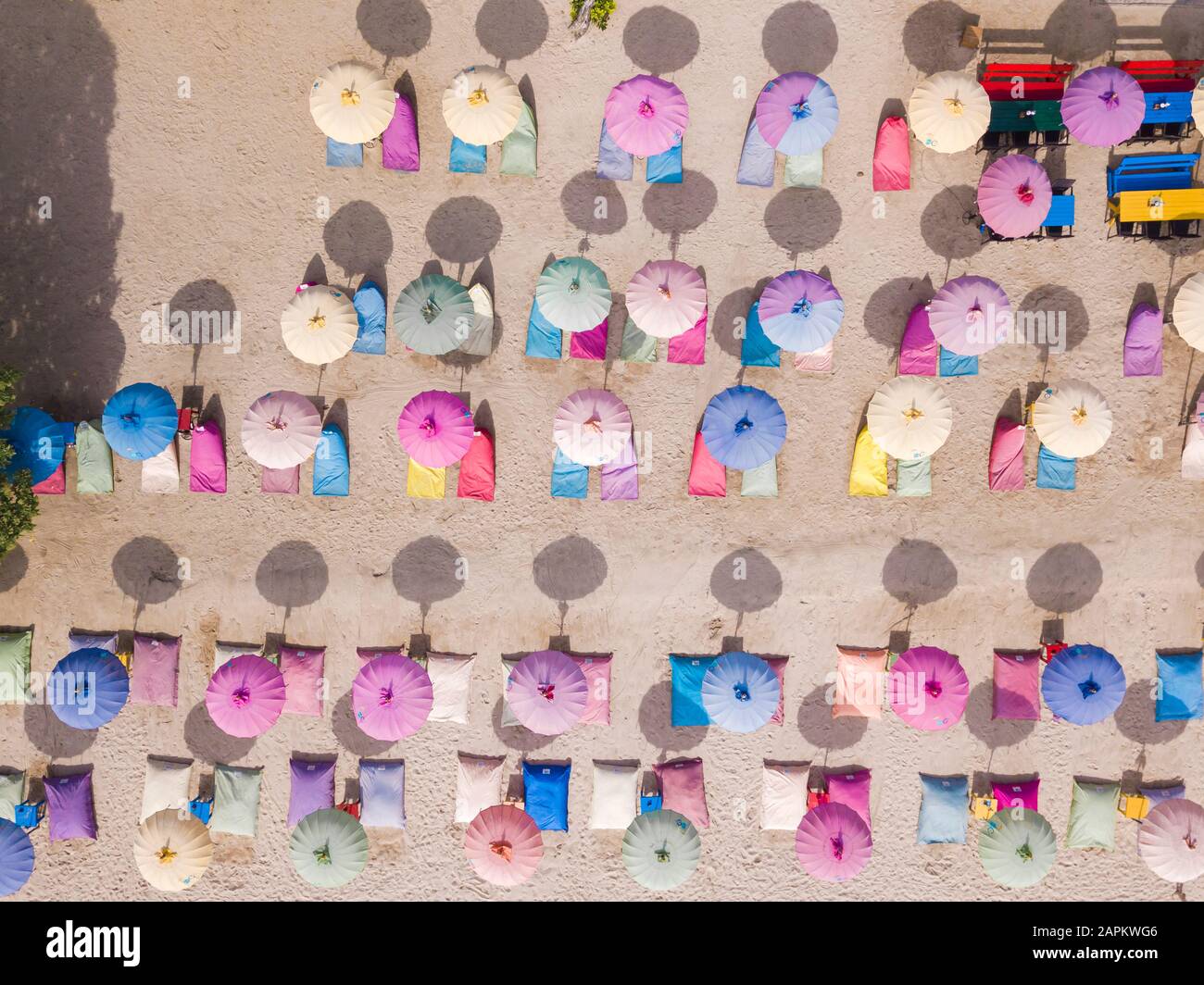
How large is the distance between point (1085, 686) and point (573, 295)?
8997 millimetres

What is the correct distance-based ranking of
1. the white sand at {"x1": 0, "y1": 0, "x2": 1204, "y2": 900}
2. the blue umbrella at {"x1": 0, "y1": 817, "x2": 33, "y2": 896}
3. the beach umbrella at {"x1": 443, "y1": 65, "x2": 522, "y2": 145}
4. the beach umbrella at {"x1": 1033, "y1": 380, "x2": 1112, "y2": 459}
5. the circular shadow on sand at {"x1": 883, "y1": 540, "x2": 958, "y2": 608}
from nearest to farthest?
the blue umbrella at {"x1": 0, "y1": 817, "x2": 33, "y2": 896}
the beach umbrella at {"x1": 443, "y1": 65, "x2": 522, "y2": 145}
the beach umbrella at {"x1": 1033, "y1": 380, "x2": 1112, "y2": 459}
the white sand at {"x1": 0, "y1": 0, "x2": 1204, "y2": 900}
the circular shadow on sand at {"x1": 883, "y1": 540, "x2": 958, "y2": 608}

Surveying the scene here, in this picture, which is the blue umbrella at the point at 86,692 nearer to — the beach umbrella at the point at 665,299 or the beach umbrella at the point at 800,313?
the beach umbrella at the point at 665,299

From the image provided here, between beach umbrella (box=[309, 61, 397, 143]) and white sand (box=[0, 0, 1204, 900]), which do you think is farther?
white sand (box=[0, 0, 1204, 900])

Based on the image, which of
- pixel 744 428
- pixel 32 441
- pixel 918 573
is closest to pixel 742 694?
pixel 918 573

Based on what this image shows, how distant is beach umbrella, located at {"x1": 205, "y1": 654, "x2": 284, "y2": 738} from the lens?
435 inches

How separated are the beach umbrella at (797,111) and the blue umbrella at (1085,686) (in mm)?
8092

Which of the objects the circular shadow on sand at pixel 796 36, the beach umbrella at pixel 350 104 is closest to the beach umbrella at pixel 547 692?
the beach umbrella at pixel 350 104

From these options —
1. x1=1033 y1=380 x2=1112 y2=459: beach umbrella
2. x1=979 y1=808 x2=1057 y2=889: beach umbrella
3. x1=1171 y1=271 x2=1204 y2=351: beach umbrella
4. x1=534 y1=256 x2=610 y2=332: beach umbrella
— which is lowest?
x1=979 y1=808 x2=1057 y2=889: beach umbrella

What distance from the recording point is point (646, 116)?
11.1 metres

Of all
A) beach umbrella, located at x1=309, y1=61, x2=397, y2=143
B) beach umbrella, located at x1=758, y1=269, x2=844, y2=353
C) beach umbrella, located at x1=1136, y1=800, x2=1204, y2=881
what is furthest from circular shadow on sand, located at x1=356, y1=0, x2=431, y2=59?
beach umbrella, located at x1=1136, y1=800, x2=1204, y2=881

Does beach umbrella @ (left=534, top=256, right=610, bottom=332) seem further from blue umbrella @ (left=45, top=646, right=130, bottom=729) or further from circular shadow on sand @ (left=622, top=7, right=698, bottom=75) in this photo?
blue umbrella @ (left=45, top=646, right=130, bottom=729)

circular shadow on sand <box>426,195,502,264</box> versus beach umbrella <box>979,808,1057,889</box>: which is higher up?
circular shadow on sand <box>426,195,502,264</box>

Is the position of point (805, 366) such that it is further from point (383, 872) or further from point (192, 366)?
point (383, 872)

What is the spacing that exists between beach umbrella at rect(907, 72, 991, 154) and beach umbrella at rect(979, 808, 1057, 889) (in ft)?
31.7
